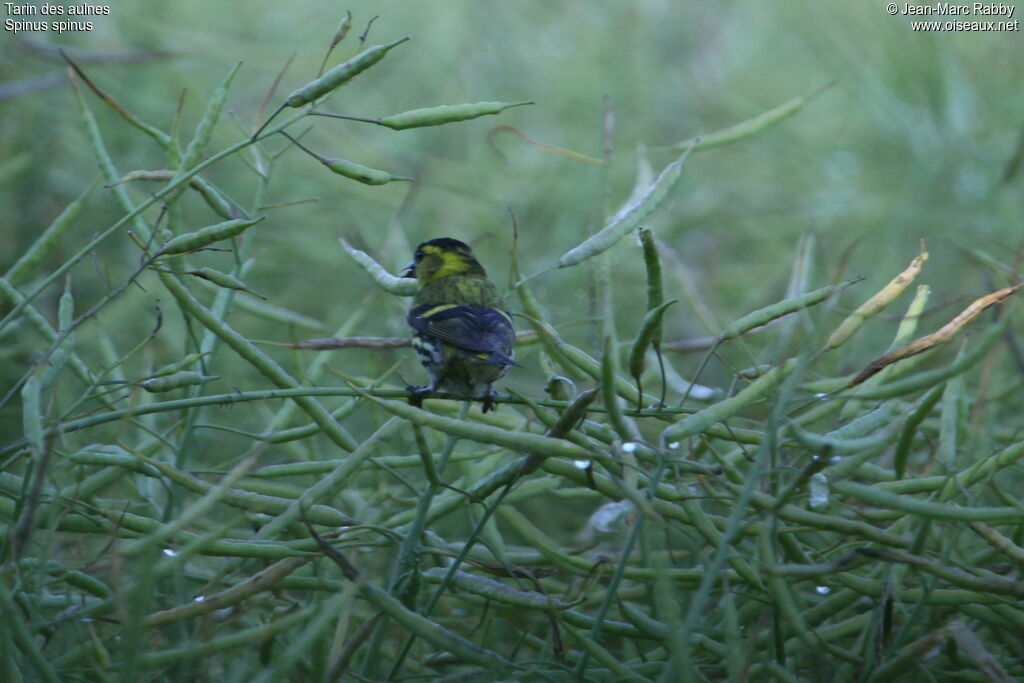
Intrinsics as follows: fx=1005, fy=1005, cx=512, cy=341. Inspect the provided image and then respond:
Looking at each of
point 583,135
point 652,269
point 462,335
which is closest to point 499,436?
point 652,269

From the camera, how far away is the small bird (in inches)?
64.4

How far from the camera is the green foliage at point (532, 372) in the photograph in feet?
3.18

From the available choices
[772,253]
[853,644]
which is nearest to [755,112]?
[772,253]

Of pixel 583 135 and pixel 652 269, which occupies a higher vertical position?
pixel 583 135

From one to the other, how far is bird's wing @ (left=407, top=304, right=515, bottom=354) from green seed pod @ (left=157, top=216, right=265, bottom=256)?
66 centimetres

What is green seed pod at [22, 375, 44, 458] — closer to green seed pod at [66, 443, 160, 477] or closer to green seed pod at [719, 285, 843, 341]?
green seed pod at [66, 443, 160, 477]

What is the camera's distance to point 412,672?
1.20 m

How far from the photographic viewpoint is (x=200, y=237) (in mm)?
995

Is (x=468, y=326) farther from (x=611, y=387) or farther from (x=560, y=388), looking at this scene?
(x=611, y=387)

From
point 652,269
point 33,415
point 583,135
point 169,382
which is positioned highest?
point 583,135

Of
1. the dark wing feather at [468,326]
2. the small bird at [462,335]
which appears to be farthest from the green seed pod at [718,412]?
the dark wing feather at [468,326]

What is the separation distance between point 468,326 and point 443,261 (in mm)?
567

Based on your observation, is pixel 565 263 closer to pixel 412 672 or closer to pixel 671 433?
pixel 671 433

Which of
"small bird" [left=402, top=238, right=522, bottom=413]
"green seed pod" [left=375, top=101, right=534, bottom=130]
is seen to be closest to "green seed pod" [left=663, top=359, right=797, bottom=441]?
"green seed pod" [left=375, top=101, right=534, bottom=130]
